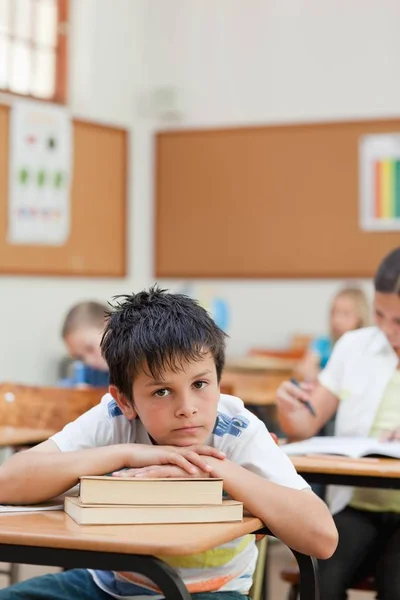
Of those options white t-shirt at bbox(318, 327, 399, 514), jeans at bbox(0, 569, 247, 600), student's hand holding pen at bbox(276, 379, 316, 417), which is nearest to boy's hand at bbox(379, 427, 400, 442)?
white t-shirt at bbox(318, 327, 399, 514)

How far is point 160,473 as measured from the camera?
172cm

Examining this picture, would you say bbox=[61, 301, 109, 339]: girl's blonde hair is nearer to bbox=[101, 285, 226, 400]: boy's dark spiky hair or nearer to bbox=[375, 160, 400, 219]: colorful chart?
bbox=[375, 160, 400, 219]: colorful chart

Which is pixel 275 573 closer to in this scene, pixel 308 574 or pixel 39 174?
pixel 308 574

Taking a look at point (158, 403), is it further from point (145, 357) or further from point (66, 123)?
point (66, 123)

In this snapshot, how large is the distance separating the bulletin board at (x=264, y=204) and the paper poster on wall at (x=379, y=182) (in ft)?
0.15

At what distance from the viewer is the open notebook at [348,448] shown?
2.69m

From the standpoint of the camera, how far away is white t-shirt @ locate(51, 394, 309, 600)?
73.6 inches

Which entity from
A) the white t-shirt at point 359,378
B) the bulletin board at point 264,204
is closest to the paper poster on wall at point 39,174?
the bulletin board at point 264,204

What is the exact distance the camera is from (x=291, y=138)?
23.5 feet

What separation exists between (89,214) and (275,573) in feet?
10.3

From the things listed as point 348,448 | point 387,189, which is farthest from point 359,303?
point 348,448

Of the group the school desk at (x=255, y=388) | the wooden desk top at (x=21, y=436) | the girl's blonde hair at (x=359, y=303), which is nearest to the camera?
the wooden desk top at (x=21, y=436)

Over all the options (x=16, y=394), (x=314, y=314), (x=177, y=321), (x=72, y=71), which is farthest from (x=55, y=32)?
(x=177, y=321)

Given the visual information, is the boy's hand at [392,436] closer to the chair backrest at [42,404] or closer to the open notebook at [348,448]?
the open notebook at [348,448]
